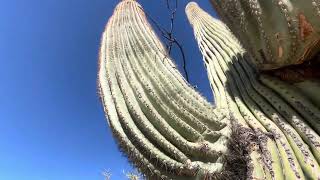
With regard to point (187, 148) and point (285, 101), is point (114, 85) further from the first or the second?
point (285, 101)

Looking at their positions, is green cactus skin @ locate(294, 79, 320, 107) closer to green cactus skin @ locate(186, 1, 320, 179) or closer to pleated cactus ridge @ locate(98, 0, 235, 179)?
green cactus skin @ locate(186, 1, 320, 179)

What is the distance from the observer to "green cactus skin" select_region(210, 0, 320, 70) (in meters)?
2.52

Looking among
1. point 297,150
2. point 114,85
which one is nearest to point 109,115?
point 114,85

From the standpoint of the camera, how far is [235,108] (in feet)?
A: 9.71

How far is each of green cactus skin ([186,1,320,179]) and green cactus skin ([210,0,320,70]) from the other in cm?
16

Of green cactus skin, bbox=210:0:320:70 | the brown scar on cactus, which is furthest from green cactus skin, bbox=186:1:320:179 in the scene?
the brown scar on cactus

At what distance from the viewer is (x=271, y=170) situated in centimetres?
231

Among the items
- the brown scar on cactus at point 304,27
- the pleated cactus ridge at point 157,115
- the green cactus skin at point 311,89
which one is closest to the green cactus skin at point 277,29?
the brown scar on cactus at point 304,27

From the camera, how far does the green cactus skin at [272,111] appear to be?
232cm

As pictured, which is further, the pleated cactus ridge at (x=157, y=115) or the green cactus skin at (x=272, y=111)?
the pleated cactus ridge at (x=157, y=115)

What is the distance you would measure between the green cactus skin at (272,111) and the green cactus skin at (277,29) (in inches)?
6.2

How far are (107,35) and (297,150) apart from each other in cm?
232

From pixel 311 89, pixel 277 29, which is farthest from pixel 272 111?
pixel 277 29

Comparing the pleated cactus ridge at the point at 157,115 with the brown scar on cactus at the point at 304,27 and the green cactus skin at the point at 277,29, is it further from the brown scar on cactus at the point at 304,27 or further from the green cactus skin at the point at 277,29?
the brown scar on cactus at the point at 304,27
